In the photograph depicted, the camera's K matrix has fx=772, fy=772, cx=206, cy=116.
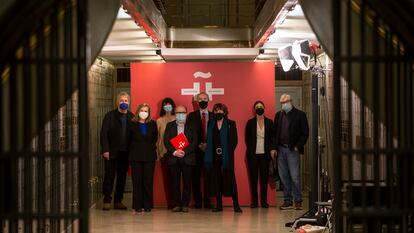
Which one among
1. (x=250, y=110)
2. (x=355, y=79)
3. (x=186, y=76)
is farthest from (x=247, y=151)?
(x=355, y=79)

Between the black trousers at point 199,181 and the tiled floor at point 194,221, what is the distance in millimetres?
246

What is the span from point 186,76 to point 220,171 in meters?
1.76

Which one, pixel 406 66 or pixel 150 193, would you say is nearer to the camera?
pixel 406 66

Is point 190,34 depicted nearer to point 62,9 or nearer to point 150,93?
point 150,93

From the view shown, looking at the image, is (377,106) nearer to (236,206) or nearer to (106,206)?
(236,206)

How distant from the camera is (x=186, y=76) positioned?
508 inches

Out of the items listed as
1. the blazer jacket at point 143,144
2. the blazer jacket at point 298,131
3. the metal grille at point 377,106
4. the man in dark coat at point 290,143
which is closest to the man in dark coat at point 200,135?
the blazer jacket at point 143,144

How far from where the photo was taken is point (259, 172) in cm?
1277

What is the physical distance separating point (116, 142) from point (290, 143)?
278 cm

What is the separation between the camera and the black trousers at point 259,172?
41.4 ft

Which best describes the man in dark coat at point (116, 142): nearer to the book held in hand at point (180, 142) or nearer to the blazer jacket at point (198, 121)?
the book held in hand at point (180, 142)

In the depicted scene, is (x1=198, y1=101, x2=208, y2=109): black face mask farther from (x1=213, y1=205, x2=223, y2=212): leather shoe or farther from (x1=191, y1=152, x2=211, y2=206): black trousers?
(x1=213, y1=205, x2=223, y2=212): leather shoe

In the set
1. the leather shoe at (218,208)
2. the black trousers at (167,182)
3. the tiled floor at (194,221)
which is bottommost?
the tiled floor at (194,221)

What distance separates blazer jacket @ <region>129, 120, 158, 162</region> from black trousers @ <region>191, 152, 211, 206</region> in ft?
2.62
